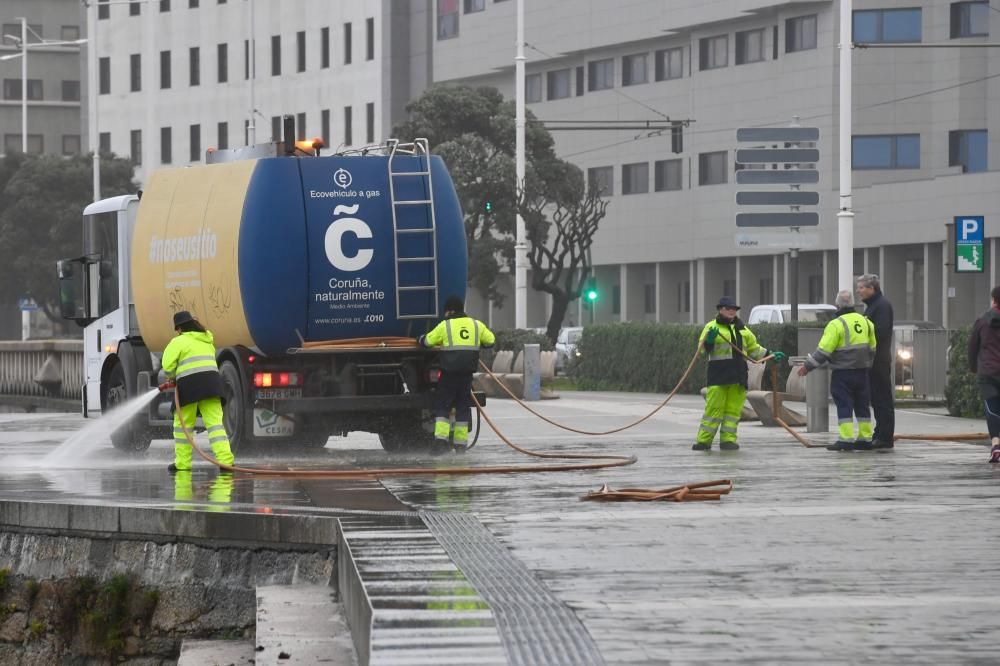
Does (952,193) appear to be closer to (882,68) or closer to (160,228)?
(882,68)

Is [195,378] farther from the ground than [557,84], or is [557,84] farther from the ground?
[557,84]

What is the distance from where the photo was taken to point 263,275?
1853cm

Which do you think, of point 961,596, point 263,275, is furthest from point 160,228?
point 961,596

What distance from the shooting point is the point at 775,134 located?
102 ft

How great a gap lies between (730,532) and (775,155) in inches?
792

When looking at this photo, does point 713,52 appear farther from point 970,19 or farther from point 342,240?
point 342,240

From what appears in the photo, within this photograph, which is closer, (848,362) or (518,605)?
(518,605)

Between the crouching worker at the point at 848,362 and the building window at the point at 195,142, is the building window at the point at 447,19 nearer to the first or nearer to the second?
the building window at the point at 195,142

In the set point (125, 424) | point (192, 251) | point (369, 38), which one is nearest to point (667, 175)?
point (369, 38)

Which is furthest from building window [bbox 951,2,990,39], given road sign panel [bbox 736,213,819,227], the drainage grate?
the drainage grate

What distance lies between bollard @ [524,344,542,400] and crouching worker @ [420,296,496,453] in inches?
A: 669

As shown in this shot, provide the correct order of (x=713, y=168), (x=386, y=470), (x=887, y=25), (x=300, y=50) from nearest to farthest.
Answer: (x=386, y=470) < (x=887, y=25) < (x=713, y=168) < (x=300, y=50)

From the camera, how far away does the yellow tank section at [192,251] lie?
18891mm

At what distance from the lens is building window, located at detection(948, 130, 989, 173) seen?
62406 millimetres
